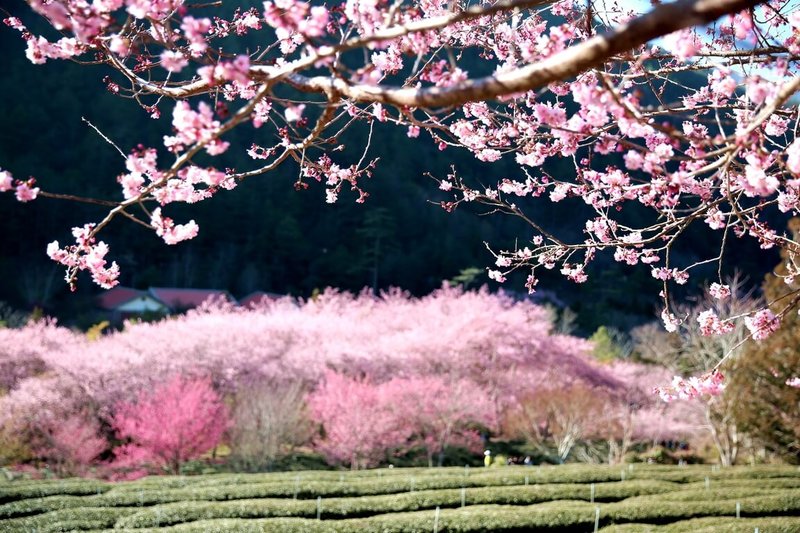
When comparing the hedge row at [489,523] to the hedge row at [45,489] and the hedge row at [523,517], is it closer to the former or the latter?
the hedge row at [523,517]

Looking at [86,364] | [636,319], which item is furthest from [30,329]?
[636,319]

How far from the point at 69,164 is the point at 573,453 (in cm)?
3190

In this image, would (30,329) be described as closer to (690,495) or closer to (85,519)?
(85,519)

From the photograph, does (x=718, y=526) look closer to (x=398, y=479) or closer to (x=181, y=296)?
(x=398, y=479)

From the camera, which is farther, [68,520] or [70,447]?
[70,447]

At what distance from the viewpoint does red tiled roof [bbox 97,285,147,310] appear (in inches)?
1224

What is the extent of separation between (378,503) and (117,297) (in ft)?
89.1

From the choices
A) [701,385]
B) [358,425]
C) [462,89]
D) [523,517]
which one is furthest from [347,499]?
[462,89]

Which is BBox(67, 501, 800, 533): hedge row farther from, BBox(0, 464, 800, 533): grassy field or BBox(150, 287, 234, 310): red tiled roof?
BBox(150, 287, 234, 310): red tiled roof

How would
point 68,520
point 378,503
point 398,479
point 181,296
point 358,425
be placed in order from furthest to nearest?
point 181,296
point 358,425
point 398,479
point 378,503
point 68,520

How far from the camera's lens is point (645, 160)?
2.25 meters

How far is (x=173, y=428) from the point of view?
471 inches

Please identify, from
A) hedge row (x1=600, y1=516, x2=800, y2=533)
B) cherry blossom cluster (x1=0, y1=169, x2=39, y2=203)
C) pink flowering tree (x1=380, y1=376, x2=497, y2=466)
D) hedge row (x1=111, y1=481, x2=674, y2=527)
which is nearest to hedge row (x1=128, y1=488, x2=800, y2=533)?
hedge row (x1=600, y1=516, x2=800, y2=533)

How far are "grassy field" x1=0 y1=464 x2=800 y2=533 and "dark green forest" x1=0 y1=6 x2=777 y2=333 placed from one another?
69.1ft
